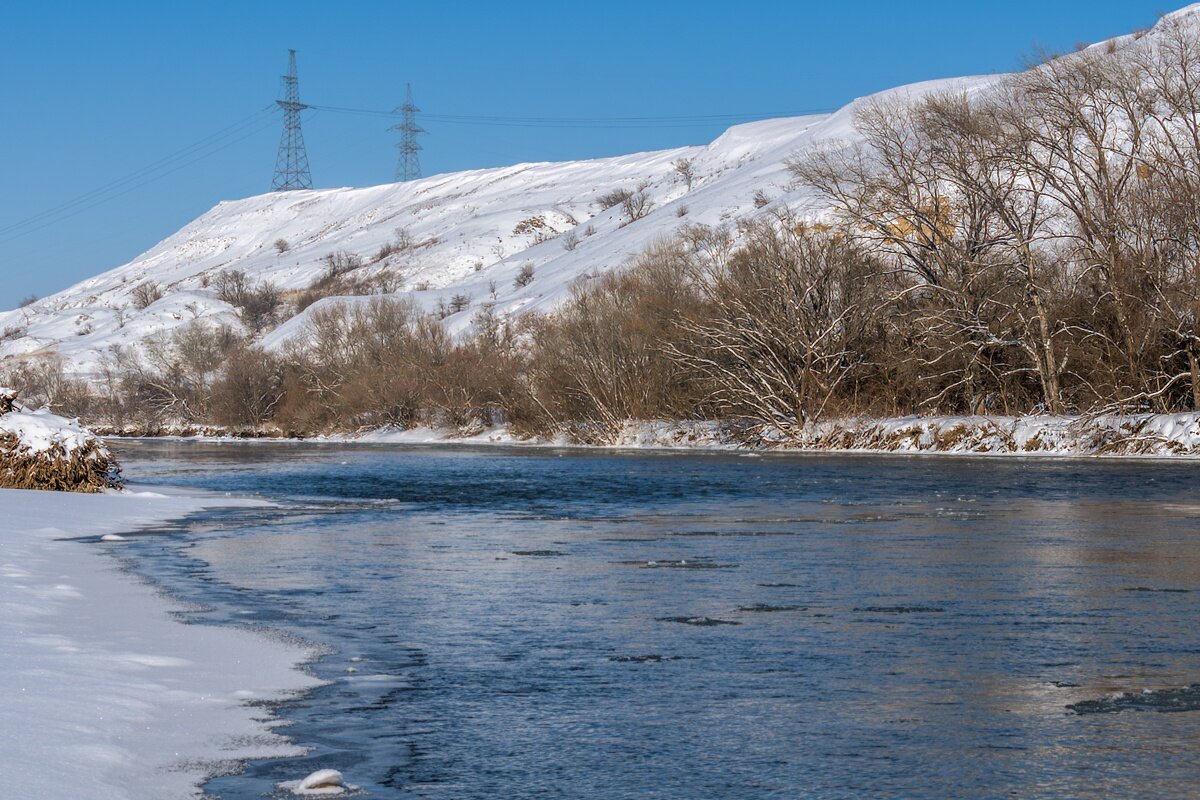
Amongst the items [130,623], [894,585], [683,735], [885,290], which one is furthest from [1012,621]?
[885,290]

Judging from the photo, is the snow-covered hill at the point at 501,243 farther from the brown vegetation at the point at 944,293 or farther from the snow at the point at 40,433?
the snow at the point at 40,433

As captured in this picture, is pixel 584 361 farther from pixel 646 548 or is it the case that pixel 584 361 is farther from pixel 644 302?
pixel 646 548

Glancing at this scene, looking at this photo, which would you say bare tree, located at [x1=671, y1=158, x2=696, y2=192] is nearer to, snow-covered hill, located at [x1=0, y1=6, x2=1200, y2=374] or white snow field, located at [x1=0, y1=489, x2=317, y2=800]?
snow-covered hill, located at [x1=0, y1=6, x2=1200, y2=374]

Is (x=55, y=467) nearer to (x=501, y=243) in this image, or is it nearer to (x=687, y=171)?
(x=687, y=171)

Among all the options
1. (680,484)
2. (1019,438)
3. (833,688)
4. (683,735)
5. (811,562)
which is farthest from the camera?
(1019,438)

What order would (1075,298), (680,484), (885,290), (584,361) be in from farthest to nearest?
(584,361) < (885,290) < (1075,298) < (680,484)

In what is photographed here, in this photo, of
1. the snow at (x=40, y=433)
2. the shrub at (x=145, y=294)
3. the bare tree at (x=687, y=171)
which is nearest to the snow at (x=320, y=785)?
the snow at (x=40, y=433)

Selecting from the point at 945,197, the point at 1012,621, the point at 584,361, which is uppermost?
the point at 945,197

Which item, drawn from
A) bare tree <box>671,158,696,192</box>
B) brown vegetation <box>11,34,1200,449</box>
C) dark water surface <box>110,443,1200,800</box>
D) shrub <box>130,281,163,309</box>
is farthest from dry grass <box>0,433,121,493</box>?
shrub <box>130,281,163,309</box>

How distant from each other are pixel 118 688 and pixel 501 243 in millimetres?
151737

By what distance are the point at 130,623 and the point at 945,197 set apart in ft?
146

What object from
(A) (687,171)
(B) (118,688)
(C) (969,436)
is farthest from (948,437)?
(A) (687,171)

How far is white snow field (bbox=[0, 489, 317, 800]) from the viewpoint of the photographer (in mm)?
6383

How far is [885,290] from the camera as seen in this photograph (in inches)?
2122
